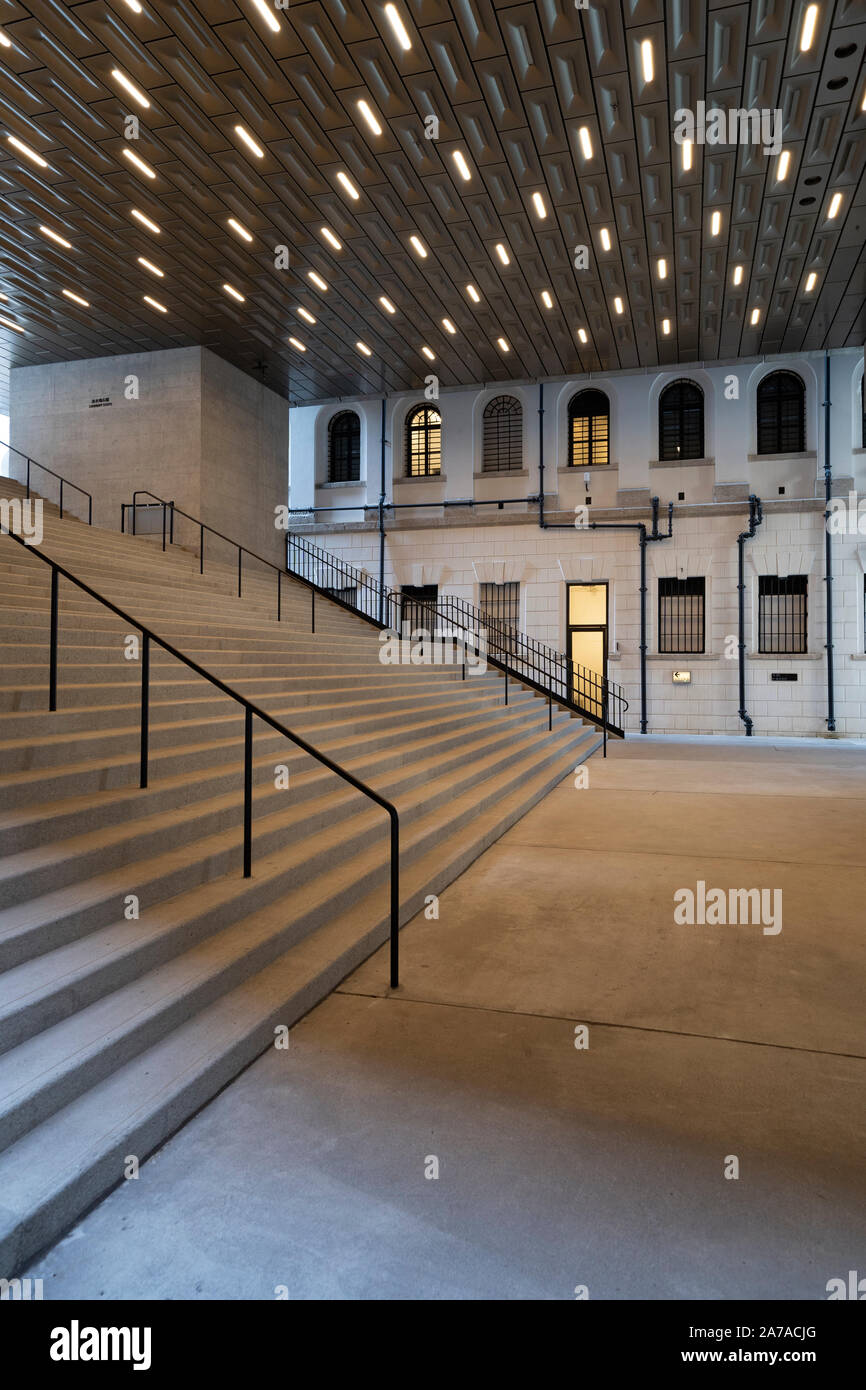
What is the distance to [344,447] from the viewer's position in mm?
19703

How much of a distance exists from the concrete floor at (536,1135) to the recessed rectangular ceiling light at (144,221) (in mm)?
10669

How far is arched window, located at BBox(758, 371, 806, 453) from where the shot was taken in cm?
1661

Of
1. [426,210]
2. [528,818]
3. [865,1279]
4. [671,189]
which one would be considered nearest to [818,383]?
[671,189]

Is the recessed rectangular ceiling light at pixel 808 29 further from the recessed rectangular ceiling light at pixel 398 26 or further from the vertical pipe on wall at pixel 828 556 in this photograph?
the vertical pipe on wall at pixel 828 556

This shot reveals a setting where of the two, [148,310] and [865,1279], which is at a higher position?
[148,310]

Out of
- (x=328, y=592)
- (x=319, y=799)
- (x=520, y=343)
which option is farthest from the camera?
(x=328, y=592)

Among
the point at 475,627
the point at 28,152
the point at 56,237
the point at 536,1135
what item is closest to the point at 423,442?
the point at 475,627

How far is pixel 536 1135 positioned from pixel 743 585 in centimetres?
1571

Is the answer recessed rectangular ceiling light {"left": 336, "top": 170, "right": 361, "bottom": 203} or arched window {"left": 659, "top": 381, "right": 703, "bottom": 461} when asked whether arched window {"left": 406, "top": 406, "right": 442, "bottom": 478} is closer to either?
arched window {"left": 659, "top": 381, "right": 703, "bottom": 461}

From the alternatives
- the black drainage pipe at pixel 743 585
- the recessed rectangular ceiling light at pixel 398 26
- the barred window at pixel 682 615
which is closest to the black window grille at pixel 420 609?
the barred window at pixel 682 615

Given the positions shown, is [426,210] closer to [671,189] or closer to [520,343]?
[671,189]
